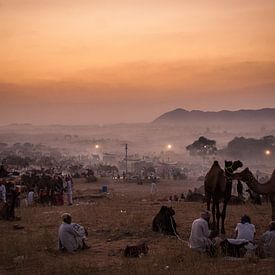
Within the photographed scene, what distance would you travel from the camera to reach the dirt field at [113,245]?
12039 mm

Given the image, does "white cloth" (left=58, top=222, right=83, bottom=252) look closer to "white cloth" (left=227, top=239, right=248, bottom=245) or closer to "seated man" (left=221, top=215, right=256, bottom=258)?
"seated man" (left=221, top=215, right=256, bottom=258)

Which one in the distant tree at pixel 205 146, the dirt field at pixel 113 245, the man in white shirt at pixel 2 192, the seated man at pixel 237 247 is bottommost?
the dirt field at pixel 113 245

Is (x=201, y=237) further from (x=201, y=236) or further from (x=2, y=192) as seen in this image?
(x=2, y=192)

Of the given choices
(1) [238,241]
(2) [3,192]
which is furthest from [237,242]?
(2) [3,192]

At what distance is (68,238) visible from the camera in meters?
14.6

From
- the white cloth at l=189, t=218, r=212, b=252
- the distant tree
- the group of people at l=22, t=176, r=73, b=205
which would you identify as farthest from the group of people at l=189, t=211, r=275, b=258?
the distant tree

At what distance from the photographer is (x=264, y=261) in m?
12.4

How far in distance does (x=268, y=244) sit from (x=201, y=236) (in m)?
1.74

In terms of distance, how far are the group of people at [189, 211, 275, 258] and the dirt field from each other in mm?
399

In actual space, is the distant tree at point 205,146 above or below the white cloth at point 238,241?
above

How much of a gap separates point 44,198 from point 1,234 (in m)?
10.9

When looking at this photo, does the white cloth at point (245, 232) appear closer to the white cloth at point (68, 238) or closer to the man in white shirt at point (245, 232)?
the man in white shirt at point (245, 232)

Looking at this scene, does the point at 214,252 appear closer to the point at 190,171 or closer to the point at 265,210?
the point at 265,210

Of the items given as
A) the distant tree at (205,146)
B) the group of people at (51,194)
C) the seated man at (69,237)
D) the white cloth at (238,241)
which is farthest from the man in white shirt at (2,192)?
the distant tree at (205,146)
